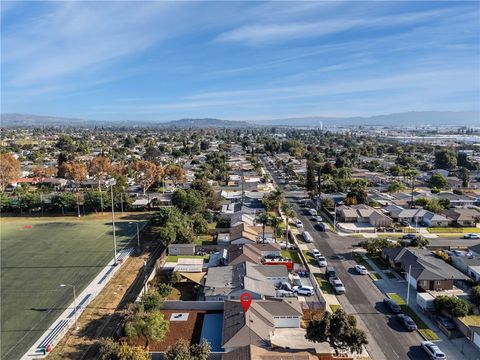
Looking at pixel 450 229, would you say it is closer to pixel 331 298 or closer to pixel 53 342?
pixel 331 298

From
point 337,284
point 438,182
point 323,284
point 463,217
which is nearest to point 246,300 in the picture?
point 323,284

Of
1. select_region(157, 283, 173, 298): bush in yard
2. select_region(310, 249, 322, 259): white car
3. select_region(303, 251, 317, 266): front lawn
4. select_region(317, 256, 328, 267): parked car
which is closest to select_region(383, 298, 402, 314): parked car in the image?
select_region(317, 256, 328, 267): parked car

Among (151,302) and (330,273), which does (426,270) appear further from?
(151,302)

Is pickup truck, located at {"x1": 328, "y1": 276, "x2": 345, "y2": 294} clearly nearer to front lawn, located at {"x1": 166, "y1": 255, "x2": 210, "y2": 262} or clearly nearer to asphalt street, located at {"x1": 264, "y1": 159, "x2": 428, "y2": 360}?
asphalt street, located at {"x1": 264, "y1": 159, "x2": 428, "y2": 360}

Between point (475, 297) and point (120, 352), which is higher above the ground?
point (120, 352)

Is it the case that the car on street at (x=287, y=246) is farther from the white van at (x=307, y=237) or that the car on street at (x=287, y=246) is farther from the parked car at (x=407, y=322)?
the parked car at (x=407, y=322)
